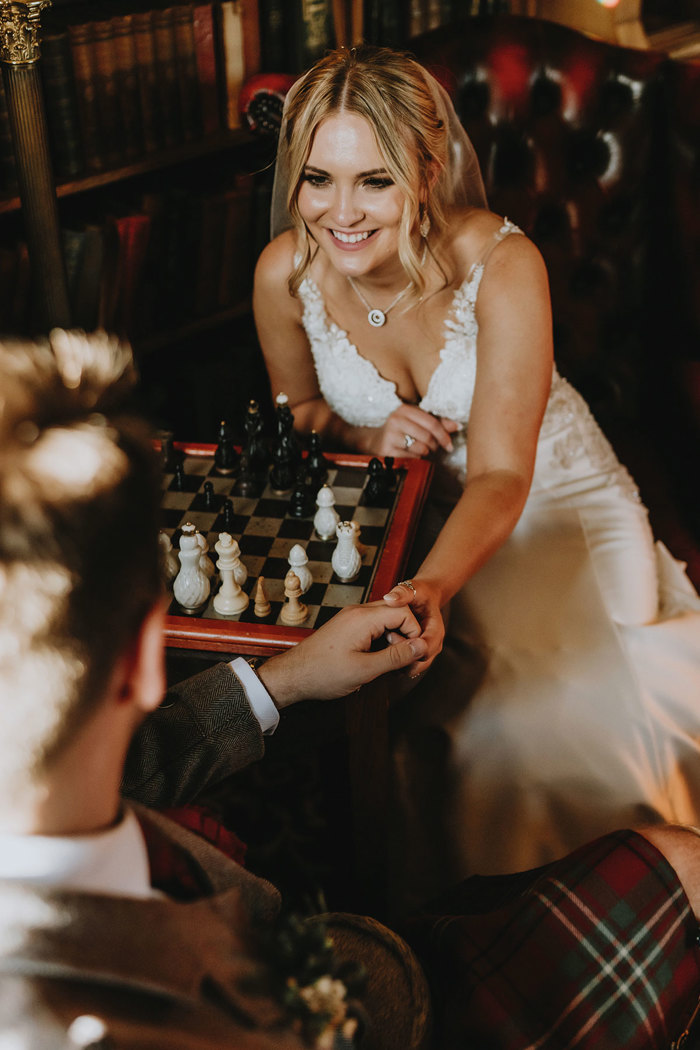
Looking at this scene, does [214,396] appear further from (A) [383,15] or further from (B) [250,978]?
(B) [250,978]

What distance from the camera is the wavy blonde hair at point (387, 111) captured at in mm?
1714

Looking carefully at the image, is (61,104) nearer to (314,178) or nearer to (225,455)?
(314,178)

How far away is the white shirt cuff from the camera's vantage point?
132 centimetres

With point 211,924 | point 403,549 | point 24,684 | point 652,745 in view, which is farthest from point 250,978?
point 652,745

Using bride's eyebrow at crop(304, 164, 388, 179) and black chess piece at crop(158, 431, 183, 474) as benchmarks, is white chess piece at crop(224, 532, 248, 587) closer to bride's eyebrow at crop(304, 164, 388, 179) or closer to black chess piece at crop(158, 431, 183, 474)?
black chess piece at crop(158, 431, 183, 474)

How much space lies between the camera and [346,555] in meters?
1.52

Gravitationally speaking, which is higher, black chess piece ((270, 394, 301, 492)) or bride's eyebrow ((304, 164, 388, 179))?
bride's eyebrow ((304, 164, 388, 179))

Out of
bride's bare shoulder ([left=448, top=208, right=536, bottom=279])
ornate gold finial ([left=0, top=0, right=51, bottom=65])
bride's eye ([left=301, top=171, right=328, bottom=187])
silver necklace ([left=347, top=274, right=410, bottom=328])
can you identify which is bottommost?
silver necklace ([left=347, top=274, right=410, bottom=328])

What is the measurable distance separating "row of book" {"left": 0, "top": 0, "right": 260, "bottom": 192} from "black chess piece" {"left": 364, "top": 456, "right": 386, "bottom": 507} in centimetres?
113

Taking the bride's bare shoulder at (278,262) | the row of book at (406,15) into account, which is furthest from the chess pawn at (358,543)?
the row of book at (406,15)

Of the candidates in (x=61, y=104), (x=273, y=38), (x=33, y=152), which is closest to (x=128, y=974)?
(x=33, y=152)

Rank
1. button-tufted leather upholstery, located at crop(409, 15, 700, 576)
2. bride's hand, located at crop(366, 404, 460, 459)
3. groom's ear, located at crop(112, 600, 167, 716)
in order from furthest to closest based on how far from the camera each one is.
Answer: button-tufted leather upholstery, located at crop(409, 15, 700, 576)
bride's hand, located at crop(366, 404, 460, 459)
groom's ear, located at crop(112, 600, 167, 716)

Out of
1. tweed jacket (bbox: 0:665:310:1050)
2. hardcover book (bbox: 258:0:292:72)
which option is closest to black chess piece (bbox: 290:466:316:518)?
tweed jacket (bbox: 0:665:310:1050)

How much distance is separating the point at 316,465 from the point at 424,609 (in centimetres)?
42
